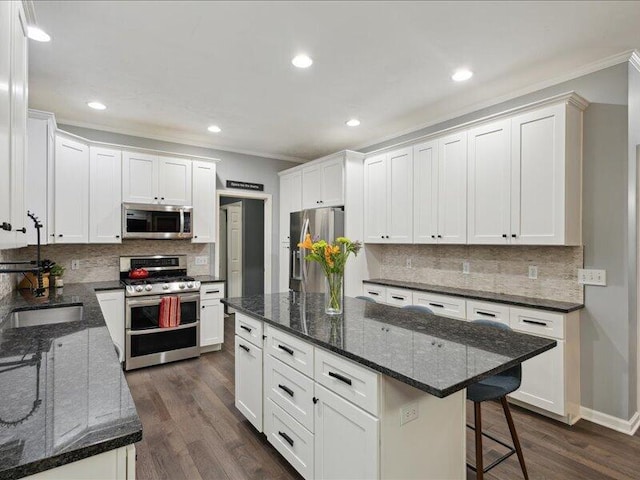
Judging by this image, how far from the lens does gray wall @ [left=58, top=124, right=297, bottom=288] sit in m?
4.31

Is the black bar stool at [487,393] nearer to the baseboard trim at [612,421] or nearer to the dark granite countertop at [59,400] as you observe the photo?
the baseboard trim at [612,421]

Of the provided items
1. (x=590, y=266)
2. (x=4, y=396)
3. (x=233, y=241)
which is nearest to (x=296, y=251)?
(x=233, y=241)

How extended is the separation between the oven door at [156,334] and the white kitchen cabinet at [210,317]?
11cm

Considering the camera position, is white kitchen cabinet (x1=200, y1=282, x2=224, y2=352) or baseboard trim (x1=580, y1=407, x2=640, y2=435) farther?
white kitchen cabinet (x1=200, y1=282, x2=224, y2=352)

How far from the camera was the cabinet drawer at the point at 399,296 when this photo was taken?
3871 mm

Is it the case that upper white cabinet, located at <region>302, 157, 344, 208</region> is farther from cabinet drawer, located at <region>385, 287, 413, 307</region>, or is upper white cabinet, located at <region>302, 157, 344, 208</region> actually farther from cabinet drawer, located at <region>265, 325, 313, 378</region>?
cabinet drawer, located at <region>265, 325, 313, 378</region>

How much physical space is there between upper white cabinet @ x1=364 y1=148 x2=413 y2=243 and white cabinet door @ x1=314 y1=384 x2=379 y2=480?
2627 millimetres

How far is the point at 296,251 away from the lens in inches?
198

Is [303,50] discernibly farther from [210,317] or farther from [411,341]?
[210,317]

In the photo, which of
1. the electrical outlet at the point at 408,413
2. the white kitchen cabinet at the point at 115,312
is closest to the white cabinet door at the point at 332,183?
the white kitchen cabinet at the point at 115,312

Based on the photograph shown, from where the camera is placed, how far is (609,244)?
271 centimetres

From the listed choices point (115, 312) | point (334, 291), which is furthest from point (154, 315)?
point (334, 291)

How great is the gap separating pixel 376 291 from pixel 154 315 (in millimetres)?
2604

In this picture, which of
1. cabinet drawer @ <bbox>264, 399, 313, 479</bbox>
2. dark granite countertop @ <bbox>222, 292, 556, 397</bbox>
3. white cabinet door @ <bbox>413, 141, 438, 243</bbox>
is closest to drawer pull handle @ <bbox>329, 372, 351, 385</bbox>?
dark granite countertop @ <bbox>222, 292, 556, 397</bbox>
